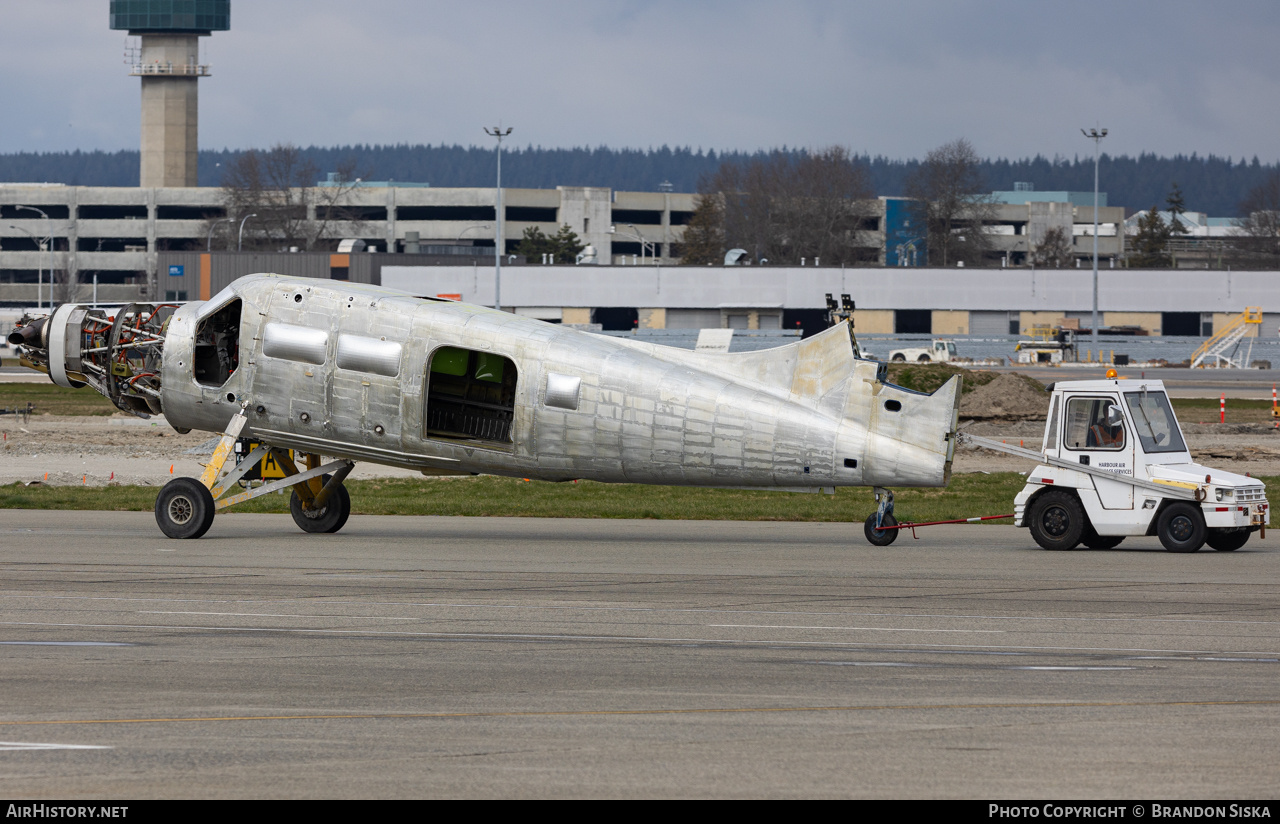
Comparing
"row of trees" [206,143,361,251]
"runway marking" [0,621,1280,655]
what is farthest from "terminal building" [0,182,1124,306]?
"runway marking" [0,621,1280,655]

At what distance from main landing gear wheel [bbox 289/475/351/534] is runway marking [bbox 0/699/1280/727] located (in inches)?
493

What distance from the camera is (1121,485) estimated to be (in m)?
19.3

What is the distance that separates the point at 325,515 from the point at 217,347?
3196 mm

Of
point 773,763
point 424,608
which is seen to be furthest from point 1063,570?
point 773,763

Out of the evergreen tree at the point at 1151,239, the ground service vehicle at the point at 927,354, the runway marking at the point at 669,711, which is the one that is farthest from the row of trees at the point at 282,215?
the runway marking at the point at 669,711

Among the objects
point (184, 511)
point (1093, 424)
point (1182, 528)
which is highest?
point (1093, 424)

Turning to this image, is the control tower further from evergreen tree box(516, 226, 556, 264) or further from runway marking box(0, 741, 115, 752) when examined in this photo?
runway marking box(0, 741, 115, 752)

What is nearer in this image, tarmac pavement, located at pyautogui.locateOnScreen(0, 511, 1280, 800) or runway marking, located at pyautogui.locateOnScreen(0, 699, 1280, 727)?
tarmac pavement, located at pyautogui.locateOnScreen(0, 511, 1280, 800)

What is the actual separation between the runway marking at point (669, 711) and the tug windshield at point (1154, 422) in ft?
33.6

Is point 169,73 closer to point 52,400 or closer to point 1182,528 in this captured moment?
point 52,400

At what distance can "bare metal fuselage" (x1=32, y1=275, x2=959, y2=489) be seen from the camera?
63.2ft

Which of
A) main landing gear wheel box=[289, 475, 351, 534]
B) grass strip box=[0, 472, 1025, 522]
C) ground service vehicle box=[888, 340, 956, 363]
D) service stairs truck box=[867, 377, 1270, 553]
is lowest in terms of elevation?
grass strip box=[0, 472, 1025, 522]

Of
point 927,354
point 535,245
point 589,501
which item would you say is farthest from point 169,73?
point 589,501
